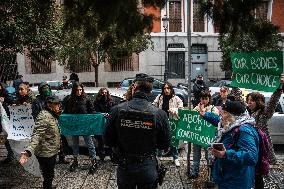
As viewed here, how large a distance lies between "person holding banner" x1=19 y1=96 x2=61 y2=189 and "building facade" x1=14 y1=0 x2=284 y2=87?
22.6m

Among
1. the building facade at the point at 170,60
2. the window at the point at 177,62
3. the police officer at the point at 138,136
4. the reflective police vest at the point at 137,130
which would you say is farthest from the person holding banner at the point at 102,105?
the window at the point at 177,62

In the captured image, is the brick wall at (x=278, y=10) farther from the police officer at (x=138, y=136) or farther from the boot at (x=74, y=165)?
the police officer at (x=138, y=136)

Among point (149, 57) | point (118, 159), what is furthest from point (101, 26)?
point (149, 57)

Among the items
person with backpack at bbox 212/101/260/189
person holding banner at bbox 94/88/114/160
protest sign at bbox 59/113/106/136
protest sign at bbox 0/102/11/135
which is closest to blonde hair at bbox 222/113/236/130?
person with backpack at bbox 212/101/260/189

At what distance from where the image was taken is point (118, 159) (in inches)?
186

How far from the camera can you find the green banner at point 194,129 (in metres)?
7.12

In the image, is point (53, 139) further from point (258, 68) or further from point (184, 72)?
point (184, 72)

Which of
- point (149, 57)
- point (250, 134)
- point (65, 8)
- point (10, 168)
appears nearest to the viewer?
point (250, 134)

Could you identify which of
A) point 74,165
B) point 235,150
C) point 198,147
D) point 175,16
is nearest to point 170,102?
point 198,147

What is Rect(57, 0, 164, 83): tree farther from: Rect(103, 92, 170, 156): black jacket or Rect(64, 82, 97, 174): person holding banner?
Rect(64, 82, 97, 174): person holding banner

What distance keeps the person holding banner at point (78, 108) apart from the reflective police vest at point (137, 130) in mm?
3765

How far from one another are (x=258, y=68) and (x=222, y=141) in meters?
1.70

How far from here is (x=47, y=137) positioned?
244 inches

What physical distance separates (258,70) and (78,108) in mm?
3965
